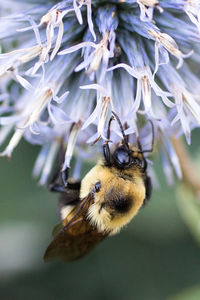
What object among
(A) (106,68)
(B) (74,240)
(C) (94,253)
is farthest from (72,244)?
(C) (94,253)

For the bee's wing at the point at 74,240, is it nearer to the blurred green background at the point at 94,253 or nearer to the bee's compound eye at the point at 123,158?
the bee's compound eye at the point at 123,158

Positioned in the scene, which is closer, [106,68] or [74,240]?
[106,68]

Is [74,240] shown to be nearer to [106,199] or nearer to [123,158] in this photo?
[106,199]

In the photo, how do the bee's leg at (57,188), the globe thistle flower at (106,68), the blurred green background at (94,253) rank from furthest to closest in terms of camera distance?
1. the blurred green background at (94,253)
2. the bee's leg at (57,188)
3. the globe thistle flower at (106,68)

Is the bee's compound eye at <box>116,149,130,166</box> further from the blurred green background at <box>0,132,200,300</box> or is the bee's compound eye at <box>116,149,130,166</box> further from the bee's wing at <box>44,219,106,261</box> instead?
the blurred green background at <box>0,132,200,300</box>

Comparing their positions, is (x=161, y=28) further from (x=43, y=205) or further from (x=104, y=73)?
(x=43, y=205)

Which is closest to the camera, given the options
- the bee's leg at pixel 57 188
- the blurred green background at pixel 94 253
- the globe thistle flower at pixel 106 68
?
the globe thistle flower at pixel 106 68

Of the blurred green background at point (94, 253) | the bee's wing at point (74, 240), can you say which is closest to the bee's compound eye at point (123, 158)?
the bee's wing at point (74, 240)

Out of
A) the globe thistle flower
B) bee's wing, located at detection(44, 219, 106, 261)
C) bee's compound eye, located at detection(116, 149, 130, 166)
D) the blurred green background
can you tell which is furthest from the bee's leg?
the blurred green background
